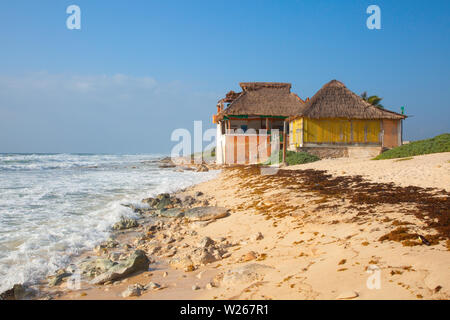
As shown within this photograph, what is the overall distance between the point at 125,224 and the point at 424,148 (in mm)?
15451

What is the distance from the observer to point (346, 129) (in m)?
23.2

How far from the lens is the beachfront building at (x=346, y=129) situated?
75.3 ft

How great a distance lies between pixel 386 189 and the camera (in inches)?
309

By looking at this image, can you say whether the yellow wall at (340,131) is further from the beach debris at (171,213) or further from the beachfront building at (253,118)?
the beach debris at (171,213)

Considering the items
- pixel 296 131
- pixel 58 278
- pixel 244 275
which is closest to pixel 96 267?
pixel 58 278

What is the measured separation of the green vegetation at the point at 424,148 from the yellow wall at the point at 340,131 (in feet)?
19.7

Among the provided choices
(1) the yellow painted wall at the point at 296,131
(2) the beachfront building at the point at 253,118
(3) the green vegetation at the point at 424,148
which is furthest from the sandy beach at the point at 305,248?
(2) the beachfront building at the point at 253,118

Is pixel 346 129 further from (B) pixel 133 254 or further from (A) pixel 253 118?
(B) pixel 133 254
